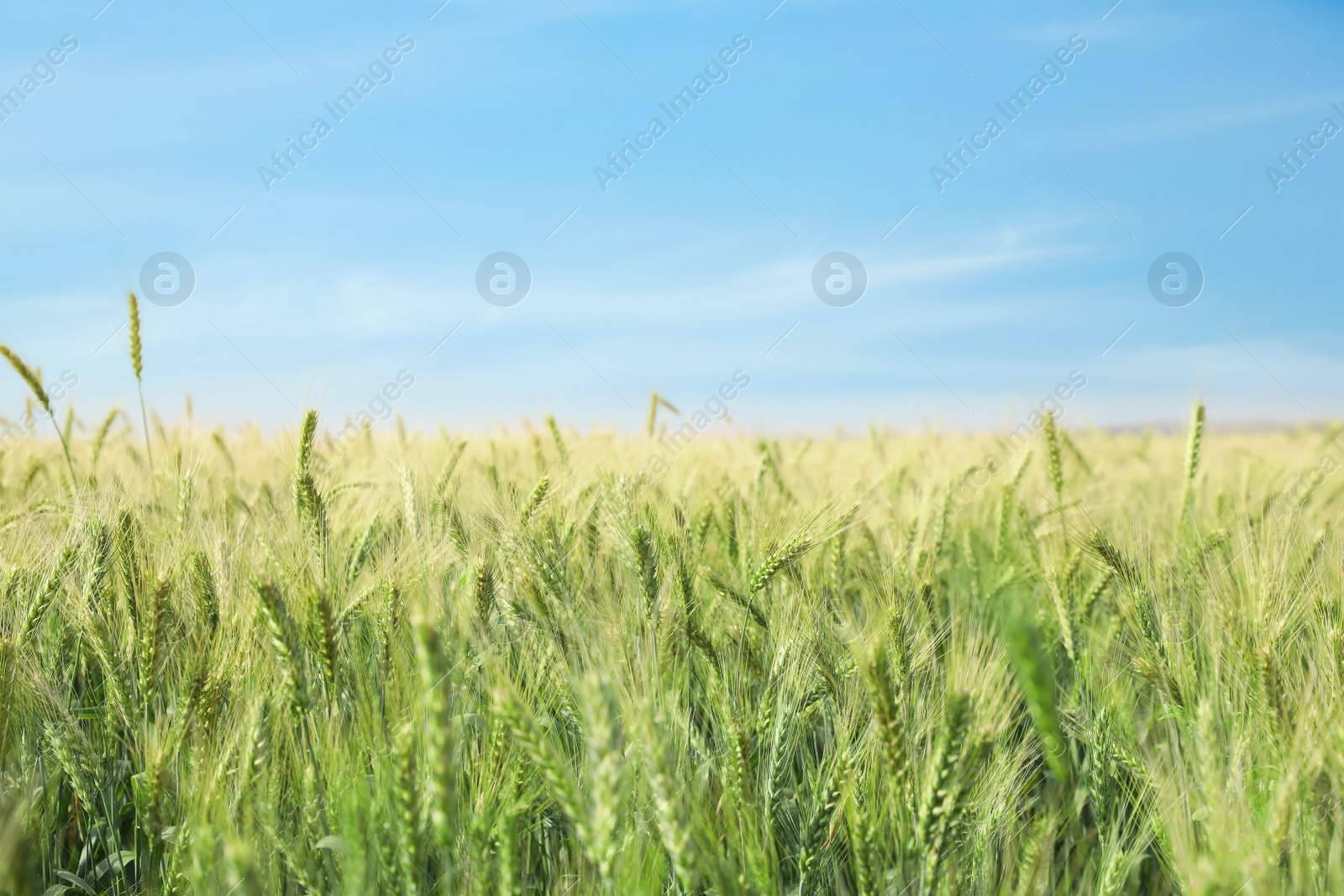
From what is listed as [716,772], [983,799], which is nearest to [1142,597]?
[983,799]

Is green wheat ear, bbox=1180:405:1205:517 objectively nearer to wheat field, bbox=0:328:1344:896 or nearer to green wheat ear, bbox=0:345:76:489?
wheat field, bbox=0:328:1344:896

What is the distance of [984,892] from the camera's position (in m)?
1.39

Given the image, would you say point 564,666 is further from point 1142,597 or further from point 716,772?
point 1142,597

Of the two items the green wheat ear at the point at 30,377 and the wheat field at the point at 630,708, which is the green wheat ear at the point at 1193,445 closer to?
the wheat field at the point at 630,708

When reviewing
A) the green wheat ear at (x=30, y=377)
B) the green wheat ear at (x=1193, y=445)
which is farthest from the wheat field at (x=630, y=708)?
the green wheat ear at (x=1193, y=445)

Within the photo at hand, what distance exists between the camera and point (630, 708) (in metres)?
1.29

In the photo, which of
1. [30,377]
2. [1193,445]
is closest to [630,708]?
[30,377]

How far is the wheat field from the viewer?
1.18 metres

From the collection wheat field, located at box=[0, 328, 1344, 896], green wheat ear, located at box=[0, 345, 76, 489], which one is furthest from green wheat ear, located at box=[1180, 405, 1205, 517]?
green wheat ear, located at box=[0, 345, 76, 489]

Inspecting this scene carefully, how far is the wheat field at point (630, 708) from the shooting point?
1180 mm

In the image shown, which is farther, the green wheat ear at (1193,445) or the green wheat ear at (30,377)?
the green wheat ear at (1193,445)

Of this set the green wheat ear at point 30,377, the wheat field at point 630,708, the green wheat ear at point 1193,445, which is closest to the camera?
the wheat field at point 630,708

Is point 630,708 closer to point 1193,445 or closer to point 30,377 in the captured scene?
point 30,377

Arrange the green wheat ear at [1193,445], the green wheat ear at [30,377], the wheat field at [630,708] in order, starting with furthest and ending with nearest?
the green wheat ear at [1193,445]
the green wheat ear at [30,377]
the wheat field at [630,708]
